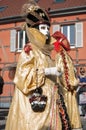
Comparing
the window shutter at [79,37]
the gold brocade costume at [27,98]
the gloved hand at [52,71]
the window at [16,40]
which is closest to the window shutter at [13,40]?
the window at [16,40]

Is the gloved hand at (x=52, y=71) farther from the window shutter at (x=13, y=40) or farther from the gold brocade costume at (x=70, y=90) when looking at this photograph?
the window shutter at (x=13, y=40)

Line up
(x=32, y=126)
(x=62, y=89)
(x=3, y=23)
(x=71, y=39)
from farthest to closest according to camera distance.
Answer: (x=3, y=23), (x=71, y=39), (x=62, y=89), (x=32, y=126)

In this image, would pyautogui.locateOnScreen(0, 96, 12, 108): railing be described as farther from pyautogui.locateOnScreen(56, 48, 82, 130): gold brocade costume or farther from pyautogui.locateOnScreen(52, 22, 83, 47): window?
pyautogui.locateOnScreen(56, 48, 82, 130): gold brocade costume

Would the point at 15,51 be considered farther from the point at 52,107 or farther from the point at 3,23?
the point at 52,107

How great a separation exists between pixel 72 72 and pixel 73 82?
0.12 meters

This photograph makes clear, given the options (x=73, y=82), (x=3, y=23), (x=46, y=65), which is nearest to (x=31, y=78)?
(x=46, y=65)

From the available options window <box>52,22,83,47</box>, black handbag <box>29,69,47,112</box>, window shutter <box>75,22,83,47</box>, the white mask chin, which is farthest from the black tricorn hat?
window shutter <box>75,22,83,47</box>

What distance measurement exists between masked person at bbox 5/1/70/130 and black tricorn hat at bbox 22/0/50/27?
0.17 meters

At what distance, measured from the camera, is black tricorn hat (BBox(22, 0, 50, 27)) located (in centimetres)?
388

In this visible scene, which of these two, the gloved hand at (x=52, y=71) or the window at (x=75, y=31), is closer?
the gloved hand at (x=52, y=71)

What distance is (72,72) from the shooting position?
384cm

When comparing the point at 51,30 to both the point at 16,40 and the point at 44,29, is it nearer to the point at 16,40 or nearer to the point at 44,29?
the point at 16,40

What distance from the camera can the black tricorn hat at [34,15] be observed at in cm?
388

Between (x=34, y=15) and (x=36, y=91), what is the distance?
80cm
